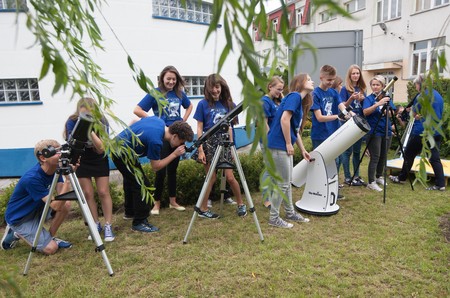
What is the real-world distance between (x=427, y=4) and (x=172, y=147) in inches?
624

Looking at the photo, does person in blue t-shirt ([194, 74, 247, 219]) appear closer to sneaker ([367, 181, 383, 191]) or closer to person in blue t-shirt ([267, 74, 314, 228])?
person in blue t-shirt ([267, 74, 314, 228])

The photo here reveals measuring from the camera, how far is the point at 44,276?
3033 millimetres

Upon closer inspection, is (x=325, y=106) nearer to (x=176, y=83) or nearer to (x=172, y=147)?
(x=176, y=83)

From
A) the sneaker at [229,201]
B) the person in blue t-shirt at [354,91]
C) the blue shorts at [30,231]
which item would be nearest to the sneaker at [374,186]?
the person in blue t-shirt at [354,91]

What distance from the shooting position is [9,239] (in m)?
3.61

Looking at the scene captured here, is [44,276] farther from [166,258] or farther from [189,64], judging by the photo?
[189,64]

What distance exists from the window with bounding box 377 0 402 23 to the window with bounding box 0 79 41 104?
16.5 metres

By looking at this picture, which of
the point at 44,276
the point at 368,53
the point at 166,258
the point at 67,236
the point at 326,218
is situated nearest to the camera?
the point at 44,276

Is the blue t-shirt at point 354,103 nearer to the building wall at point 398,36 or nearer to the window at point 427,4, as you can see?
the building wall at point 398,36

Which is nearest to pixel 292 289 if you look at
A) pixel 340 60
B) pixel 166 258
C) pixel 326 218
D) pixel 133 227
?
pixel 166 258

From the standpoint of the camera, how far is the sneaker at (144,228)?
3994 mm

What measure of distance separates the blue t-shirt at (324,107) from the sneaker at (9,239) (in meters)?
3.97

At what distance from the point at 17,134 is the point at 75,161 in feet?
17.8

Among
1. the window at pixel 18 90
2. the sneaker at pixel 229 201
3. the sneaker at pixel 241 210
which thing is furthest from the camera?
the window at pixel 18 90
